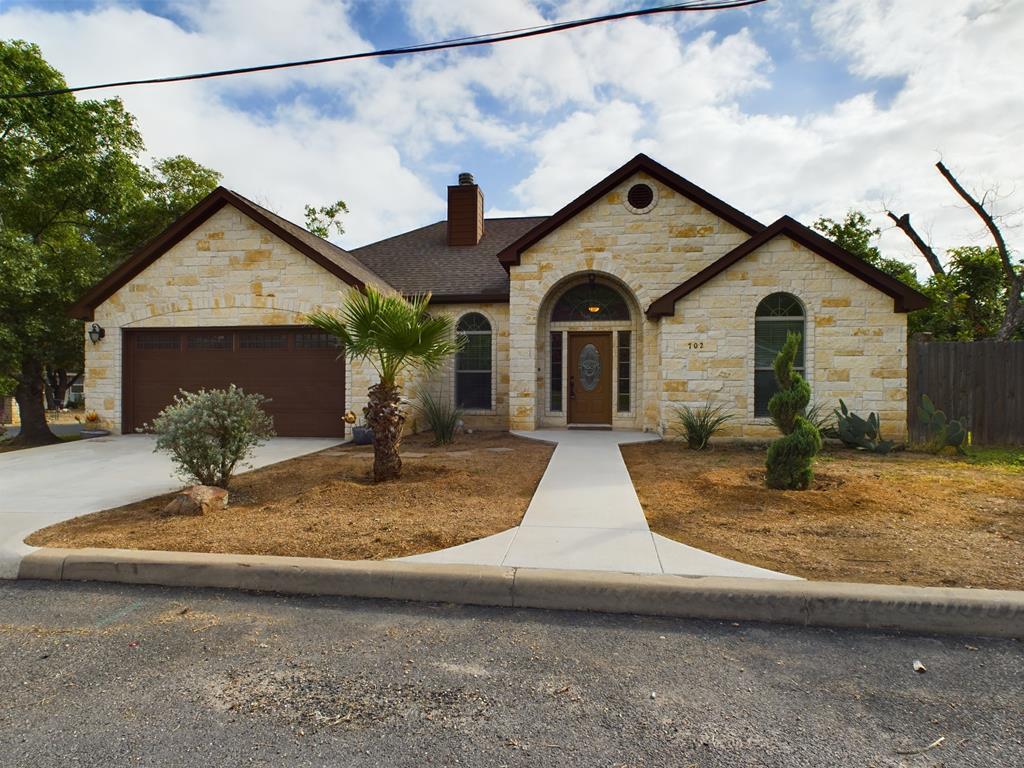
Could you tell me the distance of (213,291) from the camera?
40.1ft

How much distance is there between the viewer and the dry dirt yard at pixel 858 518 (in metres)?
3.91

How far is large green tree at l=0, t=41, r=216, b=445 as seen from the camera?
1135 cm

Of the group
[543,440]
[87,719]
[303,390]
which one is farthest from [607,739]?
[303,390]

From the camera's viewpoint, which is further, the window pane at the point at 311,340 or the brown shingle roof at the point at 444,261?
the brown shingle roof at the point at 444,261

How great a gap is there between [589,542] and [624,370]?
901cm

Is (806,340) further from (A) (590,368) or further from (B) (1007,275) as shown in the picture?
(B) (1007,275)

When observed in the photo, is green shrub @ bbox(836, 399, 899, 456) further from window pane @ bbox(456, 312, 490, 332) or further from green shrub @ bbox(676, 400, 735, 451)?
window pane @ bbox(456, 312, 490, 332)

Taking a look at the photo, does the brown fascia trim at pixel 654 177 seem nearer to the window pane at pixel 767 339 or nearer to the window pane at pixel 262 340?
the window pane at pixel 767 339

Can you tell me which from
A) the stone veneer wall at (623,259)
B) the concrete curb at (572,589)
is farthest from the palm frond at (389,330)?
the stone veneer wall at (623,259)

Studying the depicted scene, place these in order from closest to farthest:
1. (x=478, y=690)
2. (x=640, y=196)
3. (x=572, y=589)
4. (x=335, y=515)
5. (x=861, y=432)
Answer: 1. (x=478, y=690)
2. (x=572, y=589)
3. (x=335, y=515)
4. (x=861, y=432)
5. (x=640, y=196)

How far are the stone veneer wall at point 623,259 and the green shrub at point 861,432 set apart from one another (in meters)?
3.58

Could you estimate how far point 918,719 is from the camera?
94.1 inches

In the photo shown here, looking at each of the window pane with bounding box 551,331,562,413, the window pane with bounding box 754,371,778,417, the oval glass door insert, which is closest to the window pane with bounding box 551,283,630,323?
the window pane with bounding box 551,331,562,413

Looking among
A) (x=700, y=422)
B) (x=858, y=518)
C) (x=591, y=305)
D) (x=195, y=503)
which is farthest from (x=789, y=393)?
(x=591, y=305)
